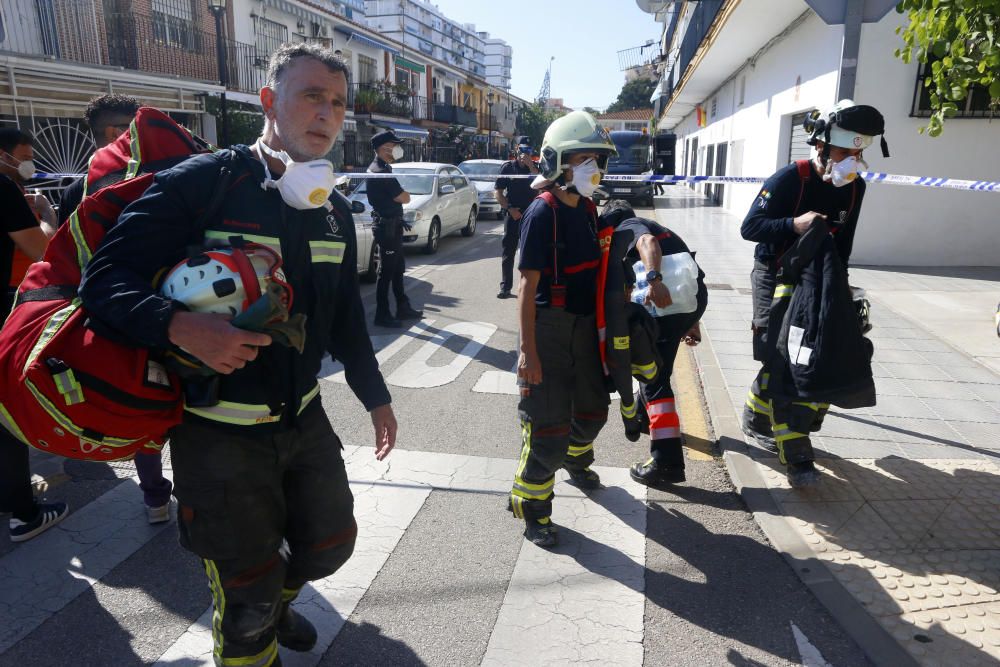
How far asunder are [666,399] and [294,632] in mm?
2359

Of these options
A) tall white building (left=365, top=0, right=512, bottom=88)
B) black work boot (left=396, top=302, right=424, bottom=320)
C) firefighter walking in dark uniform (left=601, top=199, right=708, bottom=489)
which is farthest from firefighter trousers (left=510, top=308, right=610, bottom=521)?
tall white building (left=365, top=0, right=512, bottom=88)

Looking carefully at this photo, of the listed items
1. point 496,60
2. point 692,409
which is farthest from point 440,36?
point 692,409

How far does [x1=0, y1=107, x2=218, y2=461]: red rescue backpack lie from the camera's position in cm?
175

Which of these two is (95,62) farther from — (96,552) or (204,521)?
(204,521)

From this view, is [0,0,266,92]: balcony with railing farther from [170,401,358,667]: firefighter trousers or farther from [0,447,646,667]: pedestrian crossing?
[170,401,358,667]: firefighter trousers

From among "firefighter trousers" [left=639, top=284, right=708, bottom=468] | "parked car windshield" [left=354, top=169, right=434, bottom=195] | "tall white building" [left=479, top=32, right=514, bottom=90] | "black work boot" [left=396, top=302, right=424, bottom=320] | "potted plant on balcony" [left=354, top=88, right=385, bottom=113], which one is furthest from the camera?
"tall white building" [left=479, top=32, right=514, bottom=90]

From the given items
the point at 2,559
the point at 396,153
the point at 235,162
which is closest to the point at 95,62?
the point at 396,153

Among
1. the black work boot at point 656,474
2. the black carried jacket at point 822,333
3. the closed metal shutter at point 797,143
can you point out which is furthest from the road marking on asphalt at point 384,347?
the closed metal shutter at point 797,143

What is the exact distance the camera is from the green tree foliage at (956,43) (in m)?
2.75

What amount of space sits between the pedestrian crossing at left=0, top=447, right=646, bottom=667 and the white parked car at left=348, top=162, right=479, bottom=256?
24.3 feet

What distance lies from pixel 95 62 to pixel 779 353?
751 inches

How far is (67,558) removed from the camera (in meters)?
3.27

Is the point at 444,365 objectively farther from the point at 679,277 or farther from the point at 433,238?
the point at 433,238

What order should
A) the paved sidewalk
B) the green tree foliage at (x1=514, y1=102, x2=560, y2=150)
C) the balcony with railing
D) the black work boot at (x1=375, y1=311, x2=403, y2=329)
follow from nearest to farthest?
the paved sidewalk → the black work boot at (x1=375, y1=311, x2=403, y2=329) → the balcony with railing → the green tree foliage at (x1=514, y1=102, x2=560, y2=150)
